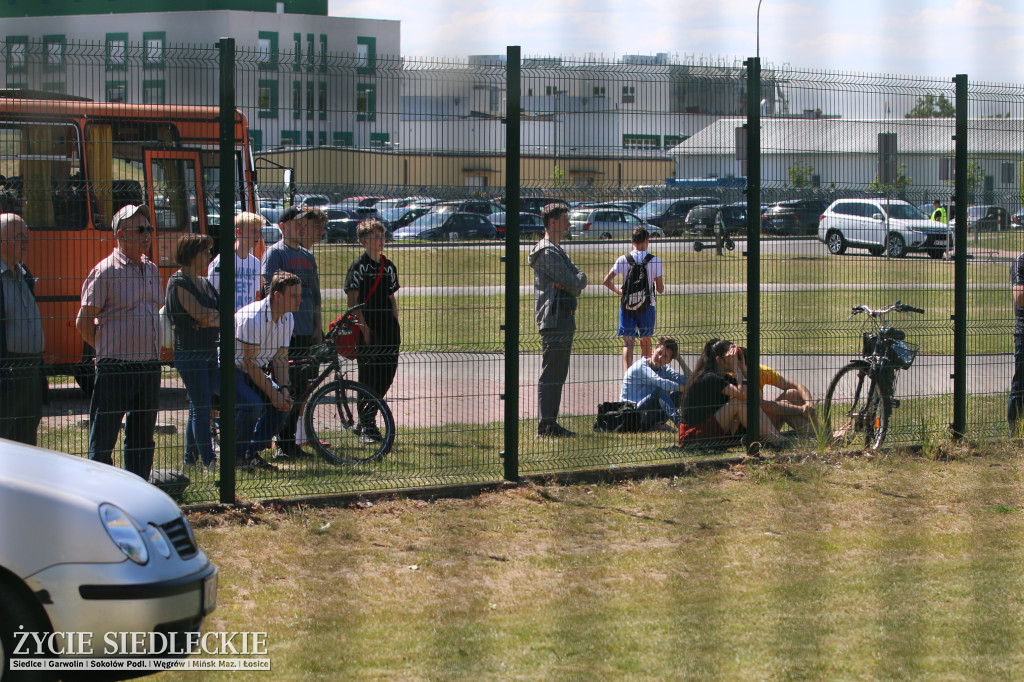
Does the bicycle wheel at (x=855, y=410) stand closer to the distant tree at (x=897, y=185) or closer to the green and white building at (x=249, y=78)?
the distant tree at (x=897, y=185)

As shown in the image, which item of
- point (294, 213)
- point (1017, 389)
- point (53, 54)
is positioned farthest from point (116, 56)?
point (1017, 389)

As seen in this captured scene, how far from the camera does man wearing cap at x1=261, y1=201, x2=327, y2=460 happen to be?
7.26 meters

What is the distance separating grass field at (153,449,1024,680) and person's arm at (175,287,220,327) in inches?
48.0

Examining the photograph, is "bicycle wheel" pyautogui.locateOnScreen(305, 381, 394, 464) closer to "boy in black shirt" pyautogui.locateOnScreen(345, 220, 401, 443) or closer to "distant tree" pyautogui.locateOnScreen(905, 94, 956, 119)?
"boy in black shirt" pyautogui.locateOnScreen(345, 220, 401, 443)

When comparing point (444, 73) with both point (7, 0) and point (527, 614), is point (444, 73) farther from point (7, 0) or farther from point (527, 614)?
point (527, 614)

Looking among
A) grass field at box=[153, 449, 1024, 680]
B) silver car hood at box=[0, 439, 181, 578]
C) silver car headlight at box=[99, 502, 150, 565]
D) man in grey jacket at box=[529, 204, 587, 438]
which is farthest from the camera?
man in grey jacket at box=[529, 204, 587, 438]

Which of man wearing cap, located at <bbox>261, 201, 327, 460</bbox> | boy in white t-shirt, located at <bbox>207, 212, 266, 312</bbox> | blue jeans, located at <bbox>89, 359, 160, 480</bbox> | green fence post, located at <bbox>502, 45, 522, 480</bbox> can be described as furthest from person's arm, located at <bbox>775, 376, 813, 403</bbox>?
blue jeans, located at <bbox>89, 359, 160, 480</bbox>

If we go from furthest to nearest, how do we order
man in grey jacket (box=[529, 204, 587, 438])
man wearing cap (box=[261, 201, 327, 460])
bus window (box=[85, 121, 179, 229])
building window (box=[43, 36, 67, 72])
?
man in grey jacket (box=[529, 204, 587, 438])
man wearing cap (box=[261, 201, 327, 460])
bus window (box=[85, 121, 179, 229])
building window (box=[43, 36, 67, 72])

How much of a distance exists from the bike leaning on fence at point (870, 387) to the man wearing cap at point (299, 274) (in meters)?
3.69

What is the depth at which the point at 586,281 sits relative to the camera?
25.4ft

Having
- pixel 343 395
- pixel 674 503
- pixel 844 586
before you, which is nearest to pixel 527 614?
pixel 844 586

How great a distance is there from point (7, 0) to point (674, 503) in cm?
447

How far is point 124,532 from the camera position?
12.6ft

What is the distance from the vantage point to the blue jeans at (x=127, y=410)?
634 cm
